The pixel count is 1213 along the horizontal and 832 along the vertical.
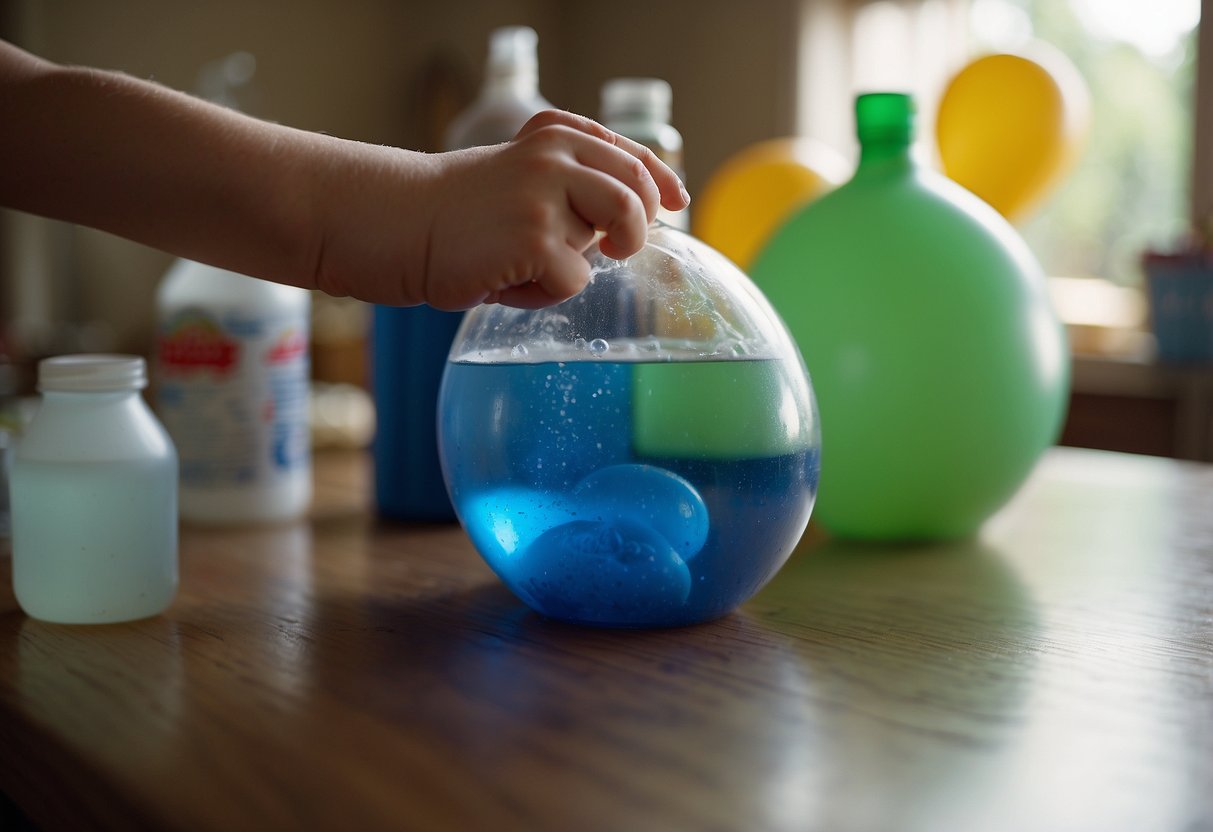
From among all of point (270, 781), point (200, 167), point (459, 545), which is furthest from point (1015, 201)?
point (270, 781)

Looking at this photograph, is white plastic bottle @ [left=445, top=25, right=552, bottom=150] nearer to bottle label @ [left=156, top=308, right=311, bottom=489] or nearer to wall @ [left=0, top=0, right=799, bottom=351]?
bottle label @ [left=156, top=308, right=311, bottom=489]

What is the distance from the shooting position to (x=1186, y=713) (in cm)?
43

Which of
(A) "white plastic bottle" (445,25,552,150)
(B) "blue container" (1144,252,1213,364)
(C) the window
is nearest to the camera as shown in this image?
(A) "white plastic bottle" (445,25,552,150)

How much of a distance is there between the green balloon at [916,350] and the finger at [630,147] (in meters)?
0.21

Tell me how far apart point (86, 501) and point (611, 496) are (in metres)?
0.25

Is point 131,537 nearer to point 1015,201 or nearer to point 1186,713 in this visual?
point 1186,713

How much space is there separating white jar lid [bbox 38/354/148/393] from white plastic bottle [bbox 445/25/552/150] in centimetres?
36

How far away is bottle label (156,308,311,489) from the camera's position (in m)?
0.79

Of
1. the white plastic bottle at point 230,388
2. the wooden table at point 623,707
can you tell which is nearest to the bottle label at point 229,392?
the white plastic bottle at point 230,388

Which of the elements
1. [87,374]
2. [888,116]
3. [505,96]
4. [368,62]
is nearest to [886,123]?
[888,116]

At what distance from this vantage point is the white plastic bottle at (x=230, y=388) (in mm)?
793

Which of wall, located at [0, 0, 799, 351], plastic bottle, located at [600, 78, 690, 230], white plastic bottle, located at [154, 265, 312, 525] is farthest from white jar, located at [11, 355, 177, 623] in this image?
wall, located at [0, 0, 799, 351]

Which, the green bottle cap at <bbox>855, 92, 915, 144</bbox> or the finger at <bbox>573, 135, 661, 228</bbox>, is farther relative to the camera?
the green bottle cap at <bbox>855, 92, 915, 144</bbox>

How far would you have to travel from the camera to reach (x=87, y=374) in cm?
54
